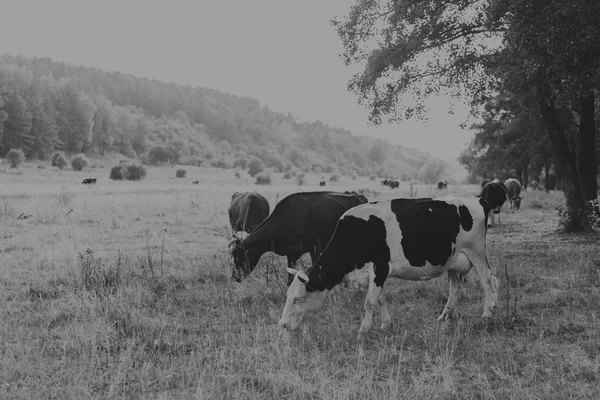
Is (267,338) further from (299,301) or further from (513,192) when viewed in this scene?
(513,192)

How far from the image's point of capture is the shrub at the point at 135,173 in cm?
5781

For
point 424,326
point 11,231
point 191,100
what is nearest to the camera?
point 424,326

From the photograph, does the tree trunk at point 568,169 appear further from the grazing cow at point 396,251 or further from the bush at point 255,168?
the bush at point 255,168

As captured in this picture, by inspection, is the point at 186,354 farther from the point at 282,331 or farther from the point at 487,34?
the point at 487,34

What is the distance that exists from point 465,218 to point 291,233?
3.13 m

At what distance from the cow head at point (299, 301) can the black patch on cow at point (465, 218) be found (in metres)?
2.31


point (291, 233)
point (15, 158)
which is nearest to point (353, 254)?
point (291, 233)

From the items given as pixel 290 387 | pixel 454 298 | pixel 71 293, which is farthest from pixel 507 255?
pixel 71 293

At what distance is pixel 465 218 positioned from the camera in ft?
23.1

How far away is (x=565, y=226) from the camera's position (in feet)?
48.4

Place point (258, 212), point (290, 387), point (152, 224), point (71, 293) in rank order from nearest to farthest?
point (290, 387), point (71, 293), point (258, 212), point (152, 224)

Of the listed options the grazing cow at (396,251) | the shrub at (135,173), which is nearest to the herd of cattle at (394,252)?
the grazing cow at (396,251)

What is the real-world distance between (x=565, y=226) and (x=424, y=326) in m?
10.7

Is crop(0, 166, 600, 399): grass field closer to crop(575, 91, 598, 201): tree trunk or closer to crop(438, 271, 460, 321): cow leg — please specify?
crop(438, 271, 460, 321): cow leg
